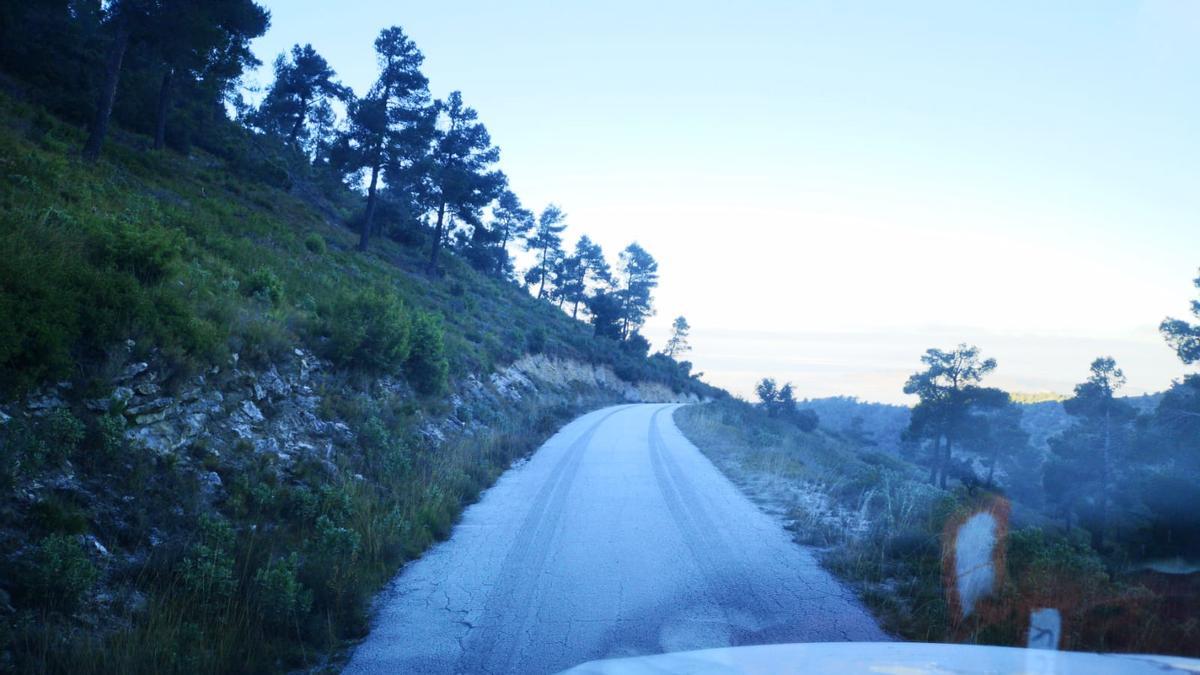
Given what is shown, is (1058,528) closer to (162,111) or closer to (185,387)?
(185,387)

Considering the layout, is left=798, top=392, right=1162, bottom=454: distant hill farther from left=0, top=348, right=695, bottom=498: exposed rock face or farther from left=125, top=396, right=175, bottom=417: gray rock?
left=125, top=396, right=175, bottom=417: gray rock

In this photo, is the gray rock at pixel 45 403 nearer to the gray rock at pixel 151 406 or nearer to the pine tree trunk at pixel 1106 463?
the gray rock at pixel 151 406

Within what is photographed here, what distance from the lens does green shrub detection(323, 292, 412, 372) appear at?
476 inches

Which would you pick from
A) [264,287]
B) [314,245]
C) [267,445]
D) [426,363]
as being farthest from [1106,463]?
[314,245]

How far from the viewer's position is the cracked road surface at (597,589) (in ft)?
15.3

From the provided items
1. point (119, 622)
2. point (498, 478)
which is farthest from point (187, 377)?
point (498, 478)

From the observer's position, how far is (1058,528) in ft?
43.0

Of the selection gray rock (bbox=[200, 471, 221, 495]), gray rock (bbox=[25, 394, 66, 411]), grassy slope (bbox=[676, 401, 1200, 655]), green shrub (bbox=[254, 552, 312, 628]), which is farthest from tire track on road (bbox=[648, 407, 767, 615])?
gray rock (bbox=[25, 394, 66, 411])

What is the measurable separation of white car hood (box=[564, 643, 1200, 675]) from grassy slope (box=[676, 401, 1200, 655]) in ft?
4.71

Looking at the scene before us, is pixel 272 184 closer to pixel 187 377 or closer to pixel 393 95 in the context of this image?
pixel 393 95

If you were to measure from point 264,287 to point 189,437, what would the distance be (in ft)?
18.9

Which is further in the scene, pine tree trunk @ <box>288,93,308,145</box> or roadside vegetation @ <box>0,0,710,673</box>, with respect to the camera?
pine tree trunk @ <box>288,93,308,145</box>

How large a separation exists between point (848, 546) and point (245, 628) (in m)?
6.41

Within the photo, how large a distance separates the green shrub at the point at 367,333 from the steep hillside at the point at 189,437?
0.06 metres
